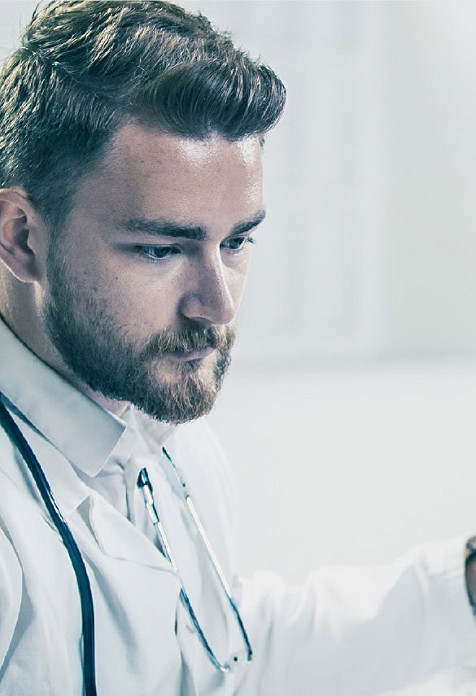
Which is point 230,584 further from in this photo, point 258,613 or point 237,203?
point 237,203

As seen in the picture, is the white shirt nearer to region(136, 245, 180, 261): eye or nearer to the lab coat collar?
the lab coat collar

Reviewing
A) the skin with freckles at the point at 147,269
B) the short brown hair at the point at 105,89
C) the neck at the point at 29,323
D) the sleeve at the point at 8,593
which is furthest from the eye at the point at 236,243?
the sleeve at the point at 8,593

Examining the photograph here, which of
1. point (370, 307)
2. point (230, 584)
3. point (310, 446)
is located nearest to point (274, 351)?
point (370, 307)

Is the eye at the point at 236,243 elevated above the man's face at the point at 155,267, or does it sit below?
above

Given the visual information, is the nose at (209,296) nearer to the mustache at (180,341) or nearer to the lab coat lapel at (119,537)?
the mustache at (180,341)

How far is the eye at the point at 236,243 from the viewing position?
873mm

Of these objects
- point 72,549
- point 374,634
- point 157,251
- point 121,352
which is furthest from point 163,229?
point 374,634

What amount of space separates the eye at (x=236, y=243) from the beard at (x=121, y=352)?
0.09 metres

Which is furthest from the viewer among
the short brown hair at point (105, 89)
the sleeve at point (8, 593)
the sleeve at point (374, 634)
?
the sleeve at point (374, 634)

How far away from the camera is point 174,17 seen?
877 millimetres

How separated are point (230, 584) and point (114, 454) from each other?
0.26 m

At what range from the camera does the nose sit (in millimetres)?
839

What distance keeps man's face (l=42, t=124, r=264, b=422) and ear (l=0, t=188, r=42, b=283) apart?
0.02 metres

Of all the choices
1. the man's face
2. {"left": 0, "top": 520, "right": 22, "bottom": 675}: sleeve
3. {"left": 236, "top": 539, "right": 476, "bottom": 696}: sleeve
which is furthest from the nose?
{"left": 236, "top": 539, "right": 476, "bottom": 696}: sleeve
